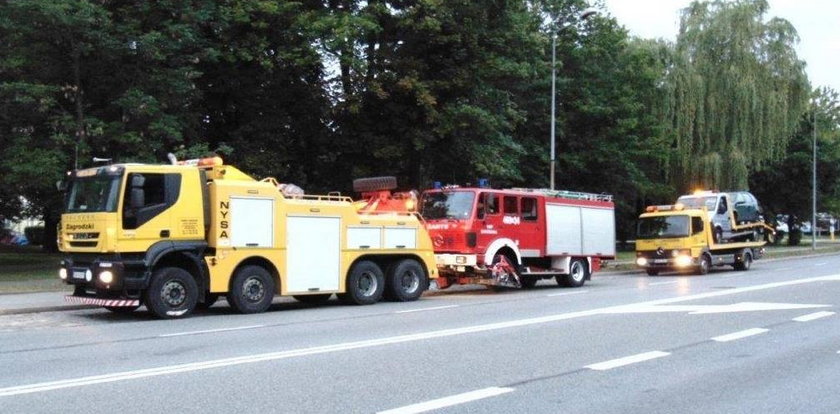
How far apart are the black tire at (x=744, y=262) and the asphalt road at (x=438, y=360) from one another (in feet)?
54.6

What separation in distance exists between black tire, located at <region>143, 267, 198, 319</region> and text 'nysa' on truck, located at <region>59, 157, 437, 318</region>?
0.06 feet

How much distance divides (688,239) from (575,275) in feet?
27.5

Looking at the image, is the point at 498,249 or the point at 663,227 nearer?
the point at 498,249

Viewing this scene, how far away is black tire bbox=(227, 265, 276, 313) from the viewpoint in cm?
1559

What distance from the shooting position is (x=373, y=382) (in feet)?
26.4

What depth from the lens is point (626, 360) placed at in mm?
9383

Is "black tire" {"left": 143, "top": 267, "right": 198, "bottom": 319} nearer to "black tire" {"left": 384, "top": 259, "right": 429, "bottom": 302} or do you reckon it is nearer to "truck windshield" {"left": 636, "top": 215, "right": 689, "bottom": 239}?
"black tire" {"left": 384, "top": 259, "right": 429, "bottom": 302}

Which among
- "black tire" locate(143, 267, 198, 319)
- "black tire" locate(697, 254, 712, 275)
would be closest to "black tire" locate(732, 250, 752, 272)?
"black tire" locate(697, 254, 712, 275)

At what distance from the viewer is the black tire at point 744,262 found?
107 feet

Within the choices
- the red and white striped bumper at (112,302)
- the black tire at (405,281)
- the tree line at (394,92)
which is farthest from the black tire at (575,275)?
the red and white striped bumper at (112,302)

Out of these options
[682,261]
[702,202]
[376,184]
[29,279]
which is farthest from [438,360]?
[702,202]

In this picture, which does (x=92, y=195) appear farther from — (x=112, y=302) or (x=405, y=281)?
(x=405, y=281)

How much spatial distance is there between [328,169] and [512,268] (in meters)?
12.9

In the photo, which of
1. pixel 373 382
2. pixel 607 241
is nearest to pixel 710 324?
pixel 373 382
